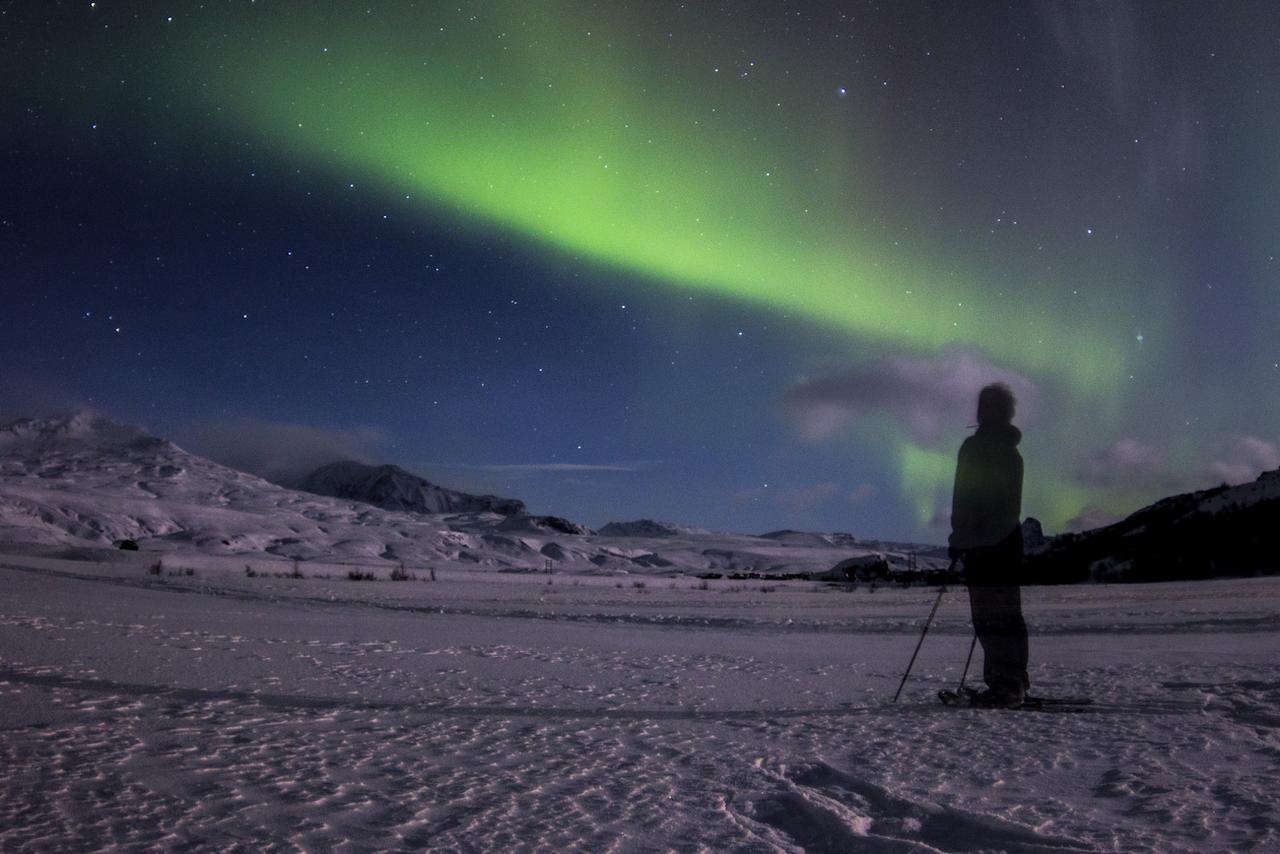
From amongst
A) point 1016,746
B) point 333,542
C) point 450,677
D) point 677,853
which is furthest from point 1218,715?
point 333,542

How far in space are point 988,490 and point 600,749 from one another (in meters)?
3.33

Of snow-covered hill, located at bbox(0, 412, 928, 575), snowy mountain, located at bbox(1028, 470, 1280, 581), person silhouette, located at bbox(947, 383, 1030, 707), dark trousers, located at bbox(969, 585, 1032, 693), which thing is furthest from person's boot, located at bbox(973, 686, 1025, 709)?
snow-covered hill, located at bbox(0, 412, 928, 575)

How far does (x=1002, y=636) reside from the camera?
4840mm

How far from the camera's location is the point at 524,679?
5.32 m

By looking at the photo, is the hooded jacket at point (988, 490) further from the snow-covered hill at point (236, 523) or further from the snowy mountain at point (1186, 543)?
the snow-covered hill at point (236, 523)

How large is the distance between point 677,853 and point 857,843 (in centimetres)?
52

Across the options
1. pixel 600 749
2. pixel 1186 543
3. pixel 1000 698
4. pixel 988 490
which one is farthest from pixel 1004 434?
pixel 1186 543

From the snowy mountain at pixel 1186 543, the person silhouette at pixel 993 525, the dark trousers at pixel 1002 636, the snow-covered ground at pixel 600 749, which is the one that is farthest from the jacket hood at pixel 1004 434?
the snowy mountain at pixel 1186 543

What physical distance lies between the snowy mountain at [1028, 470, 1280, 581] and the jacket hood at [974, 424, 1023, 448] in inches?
983

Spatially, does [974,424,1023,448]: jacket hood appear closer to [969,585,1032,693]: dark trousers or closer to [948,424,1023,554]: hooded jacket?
[948,424,1023,554]: hooded jacket

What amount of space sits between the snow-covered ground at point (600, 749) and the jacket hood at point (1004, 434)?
163 centimetres

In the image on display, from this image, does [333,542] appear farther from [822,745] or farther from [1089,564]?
[822,745]

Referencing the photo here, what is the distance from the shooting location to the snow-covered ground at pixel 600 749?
2.31 meters

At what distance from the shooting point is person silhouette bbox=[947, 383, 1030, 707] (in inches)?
195
